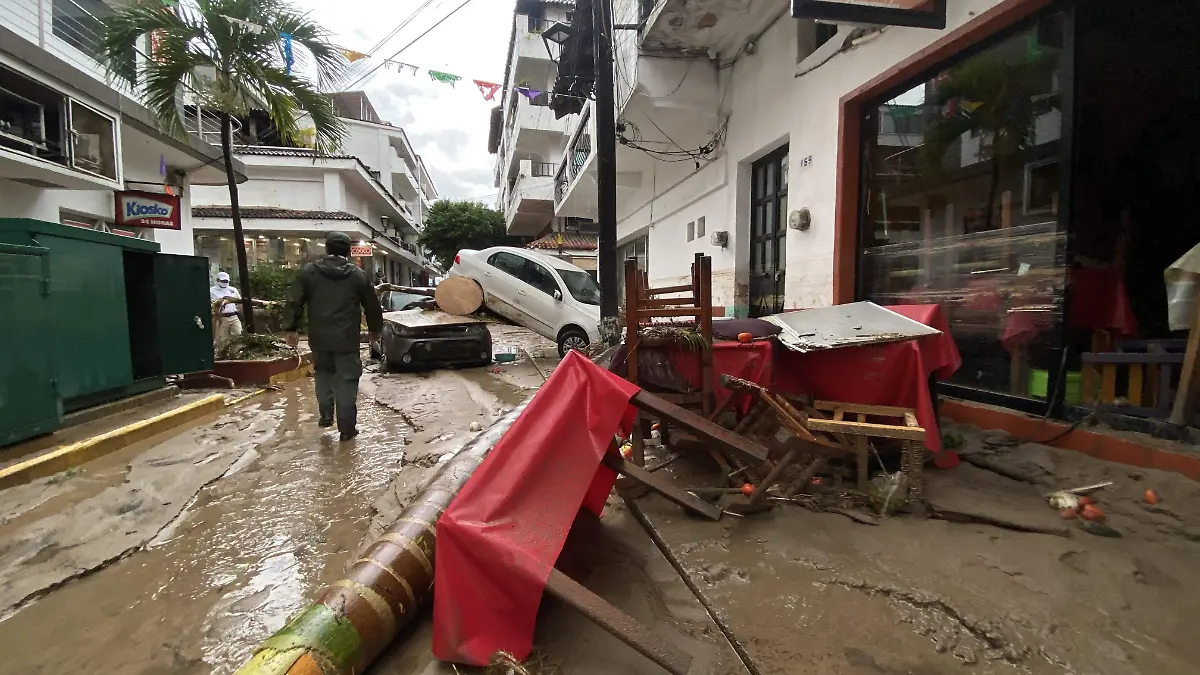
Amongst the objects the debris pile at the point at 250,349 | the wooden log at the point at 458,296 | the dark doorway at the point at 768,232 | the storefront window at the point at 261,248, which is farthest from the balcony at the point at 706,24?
the storefront window at the point at 261,248

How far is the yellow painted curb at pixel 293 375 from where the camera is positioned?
7.74 m

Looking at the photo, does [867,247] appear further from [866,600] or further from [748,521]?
[866,600]

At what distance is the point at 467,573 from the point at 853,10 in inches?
201

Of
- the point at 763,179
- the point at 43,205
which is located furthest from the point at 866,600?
the point at 43,205

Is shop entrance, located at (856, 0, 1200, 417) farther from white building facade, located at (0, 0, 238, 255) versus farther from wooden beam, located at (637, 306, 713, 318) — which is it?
white building facade, located at (0, 0, 238, 255)

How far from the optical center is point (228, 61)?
7609 mm

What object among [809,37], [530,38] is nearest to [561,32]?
[809,37]

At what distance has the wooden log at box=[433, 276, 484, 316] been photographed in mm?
9734

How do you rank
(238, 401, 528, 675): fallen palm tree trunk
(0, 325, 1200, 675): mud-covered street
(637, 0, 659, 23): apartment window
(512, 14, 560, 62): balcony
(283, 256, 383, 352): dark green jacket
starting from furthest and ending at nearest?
1. (512, 14, 560, 62): balcony
2. (637, 0, 659, 23): apartment window
3. (283, 256, 383, 352): dark green jacket
4. (0, 325, 1200, 675): mud-covered street
5. (238, 401, 528, 675): fallen palm tree trunk

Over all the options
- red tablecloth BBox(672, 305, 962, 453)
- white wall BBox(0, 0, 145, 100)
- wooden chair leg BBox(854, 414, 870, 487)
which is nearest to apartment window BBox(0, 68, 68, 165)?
white wall BBox(0, 0, 145, 100)

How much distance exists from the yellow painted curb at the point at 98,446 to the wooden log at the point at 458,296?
4.39 m

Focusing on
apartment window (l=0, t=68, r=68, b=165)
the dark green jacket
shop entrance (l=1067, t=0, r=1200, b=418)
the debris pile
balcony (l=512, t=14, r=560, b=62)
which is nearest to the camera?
shop entrance (l=1067, t=0, r=1200, b=418)

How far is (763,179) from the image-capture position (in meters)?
8.46

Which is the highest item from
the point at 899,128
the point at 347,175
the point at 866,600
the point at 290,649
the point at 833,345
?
the point at 347,175
